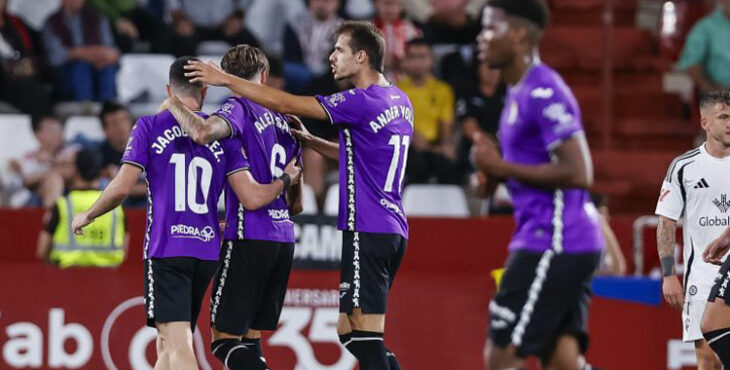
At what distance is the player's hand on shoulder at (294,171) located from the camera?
8227mm

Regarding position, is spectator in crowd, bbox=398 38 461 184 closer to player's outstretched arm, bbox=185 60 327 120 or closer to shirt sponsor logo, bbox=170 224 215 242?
shirt sponsor logo, bbox=170 224 215 242

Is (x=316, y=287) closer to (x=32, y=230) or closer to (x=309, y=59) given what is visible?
(x=32, y=230)

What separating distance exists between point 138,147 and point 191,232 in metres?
0.58

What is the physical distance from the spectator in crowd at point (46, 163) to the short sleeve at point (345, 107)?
6.14 metres

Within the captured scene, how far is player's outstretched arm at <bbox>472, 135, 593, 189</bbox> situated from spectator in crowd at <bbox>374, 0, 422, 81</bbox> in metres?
8.00

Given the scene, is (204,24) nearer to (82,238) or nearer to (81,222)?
(82,238)

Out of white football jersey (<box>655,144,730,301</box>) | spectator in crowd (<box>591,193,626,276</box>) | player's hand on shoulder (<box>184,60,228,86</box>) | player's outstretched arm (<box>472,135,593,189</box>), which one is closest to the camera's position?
player's outstretched arm (<box>472,135,593,189</box>)

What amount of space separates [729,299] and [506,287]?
183 cm

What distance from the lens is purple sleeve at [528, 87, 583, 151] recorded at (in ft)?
21.4

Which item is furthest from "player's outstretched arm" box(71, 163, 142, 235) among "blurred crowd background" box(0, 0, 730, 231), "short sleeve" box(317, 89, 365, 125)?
"blurred crowd background" box(0, 0, 730, 231)

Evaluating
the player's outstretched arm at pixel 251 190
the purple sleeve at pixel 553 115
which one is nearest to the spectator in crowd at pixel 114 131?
the player's outstretched arm at pixel 251 190

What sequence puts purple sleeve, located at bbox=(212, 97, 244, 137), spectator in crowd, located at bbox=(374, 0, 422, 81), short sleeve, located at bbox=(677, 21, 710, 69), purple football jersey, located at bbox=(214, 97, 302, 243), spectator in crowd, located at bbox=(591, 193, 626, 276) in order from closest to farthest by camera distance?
purple sleeve, located at bbox=(212, 97, 244, 137)
purple football jersey, located at bbox=(214, 97, 302, 243)
spectator in crowd, located at bbox=(591, 193, 626, 276)
spectator in crowd, located at bbox=(374, 0, 422, 81)
short sleeve, located at bbox=(677, 21, 710, 69)

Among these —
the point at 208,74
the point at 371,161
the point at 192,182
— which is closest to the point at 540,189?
the point at 371,161

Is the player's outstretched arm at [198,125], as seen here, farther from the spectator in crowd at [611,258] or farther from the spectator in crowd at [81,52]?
the spectator in crowd at [81,52]
